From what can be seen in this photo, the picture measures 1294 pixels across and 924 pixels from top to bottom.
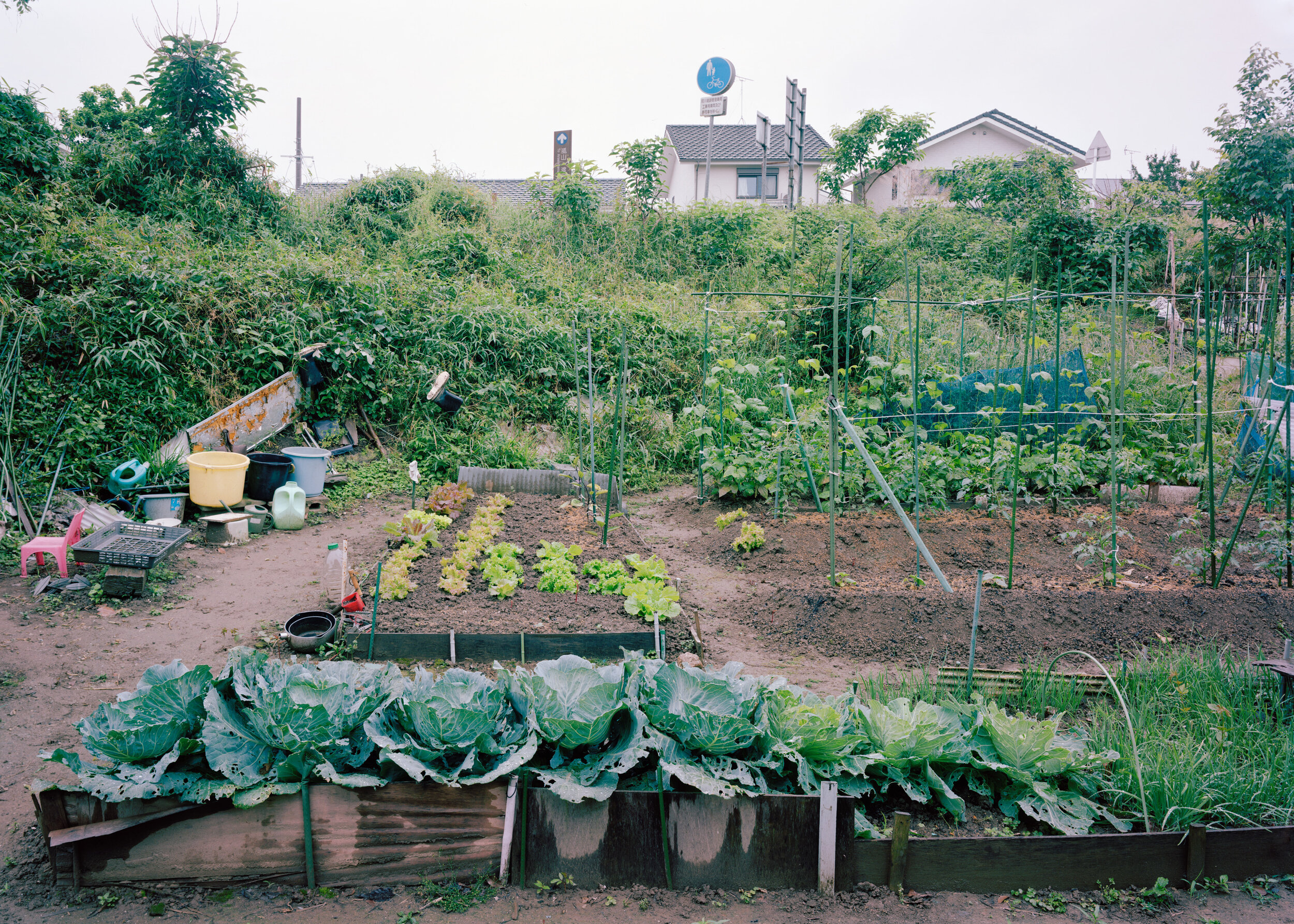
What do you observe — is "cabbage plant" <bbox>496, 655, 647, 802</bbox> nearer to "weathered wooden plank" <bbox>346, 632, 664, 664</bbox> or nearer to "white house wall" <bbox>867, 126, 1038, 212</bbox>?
"weathered wooden plank" <bbox>346, 632, 664, 664</bbox>

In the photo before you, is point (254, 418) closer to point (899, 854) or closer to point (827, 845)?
point (827, 845)

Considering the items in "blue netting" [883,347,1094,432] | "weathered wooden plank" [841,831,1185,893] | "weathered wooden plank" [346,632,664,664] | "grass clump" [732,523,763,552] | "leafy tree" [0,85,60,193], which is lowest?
"weathered wooden plank" [841,831,1185,893]

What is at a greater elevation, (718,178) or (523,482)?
(718,178)

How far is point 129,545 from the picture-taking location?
4258mm

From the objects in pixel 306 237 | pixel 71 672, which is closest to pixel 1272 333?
pixel 71 672

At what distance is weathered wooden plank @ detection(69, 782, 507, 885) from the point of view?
76.8 inches

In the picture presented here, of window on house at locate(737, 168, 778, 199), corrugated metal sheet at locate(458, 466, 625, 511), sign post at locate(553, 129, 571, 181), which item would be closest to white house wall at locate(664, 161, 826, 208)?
window on house at locate(737, 168, 778, 199)

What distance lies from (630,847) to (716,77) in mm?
15683

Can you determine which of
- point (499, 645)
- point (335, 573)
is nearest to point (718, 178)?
point (335, 573)

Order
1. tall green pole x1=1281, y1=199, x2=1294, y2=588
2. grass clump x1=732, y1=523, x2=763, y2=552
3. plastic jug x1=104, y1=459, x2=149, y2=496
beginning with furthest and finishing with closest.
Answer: plastic jug x1=104, y1=459, x2=149, y2=496 → grass clump x1=732, y1=523, x2=763, y2=552 → tall green pole x1=1281, y1=199, x2=1294, y2=588

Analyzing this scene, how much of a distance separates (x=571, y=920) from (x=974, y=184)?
16.8m

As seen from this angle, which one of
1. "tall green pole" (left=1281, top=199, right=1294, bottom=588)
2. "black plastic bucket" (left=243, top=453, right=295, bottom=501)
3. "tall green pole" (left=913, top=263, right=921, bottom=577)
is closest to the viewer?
"tall green pole" (left=1281, top=199, right=1294, bottom=588)

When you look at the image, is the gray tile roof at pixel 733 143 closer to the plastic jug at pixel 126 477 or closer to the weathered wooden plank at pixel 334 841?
the plastic jug at pixel 126 477

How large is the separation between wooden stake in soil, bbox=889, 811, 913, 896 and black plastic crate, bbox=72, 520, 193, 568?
4159 mm
